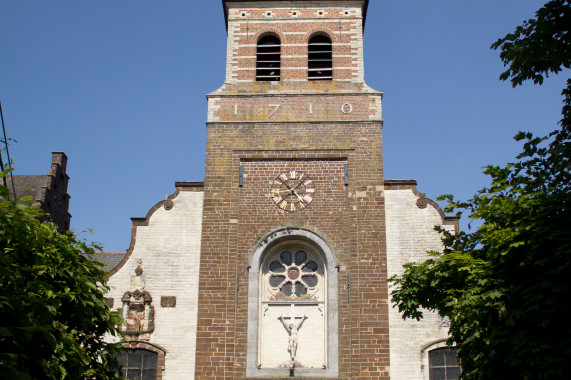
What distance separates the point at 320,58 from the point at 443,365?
1118cm

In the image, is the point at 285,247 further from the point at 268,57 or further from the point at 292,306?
the point at 268,57

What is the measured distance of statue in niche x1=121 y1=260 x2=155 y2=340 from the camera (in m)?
19.5

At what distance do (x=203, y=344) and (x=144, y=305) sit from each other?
7.02ft

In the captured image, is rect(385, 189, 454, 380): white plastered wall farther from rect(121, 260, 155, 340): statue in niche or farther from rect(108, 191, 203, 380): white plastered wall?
rect(121, 260, 155, 340): statue in niche

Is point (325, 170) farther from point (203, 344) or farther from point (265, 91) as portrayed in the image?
point (203, 344)

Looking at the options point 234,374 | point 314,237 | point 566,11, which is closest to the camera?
point 566,11

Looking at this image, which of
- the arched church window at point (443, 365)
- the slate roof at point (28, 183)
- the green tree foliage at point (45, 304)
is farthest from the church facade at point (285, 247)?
the slate roof at point (28, 183)

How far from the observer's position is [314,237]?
20344mm

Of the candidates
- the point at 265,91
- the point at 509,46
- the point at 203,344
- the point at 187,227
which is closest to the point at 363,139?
the point at 265,91

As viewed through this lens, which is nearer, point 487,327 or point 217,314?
point 487,327

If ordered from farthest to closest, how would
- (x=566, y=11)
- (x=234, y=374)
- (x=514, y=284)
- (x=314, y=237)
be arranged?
1. (x=314, y=237)
2. (x=234, y=374)
3. (x=514, y=284)
4. (x=566, y=11)

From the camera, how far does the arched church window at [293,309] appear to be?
19328 millimetres

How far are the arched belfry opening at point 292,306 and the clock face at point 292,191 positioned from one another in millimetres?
833

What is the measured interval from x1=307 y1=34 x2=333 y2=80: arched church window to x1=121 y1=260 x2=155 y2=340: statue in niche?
8898mm
